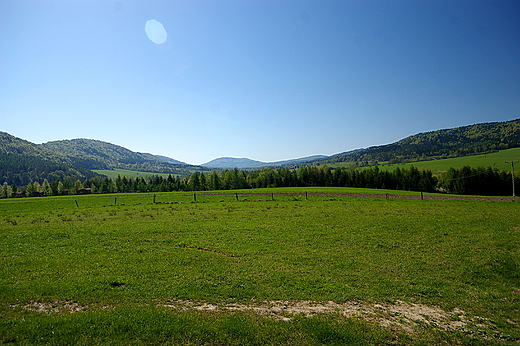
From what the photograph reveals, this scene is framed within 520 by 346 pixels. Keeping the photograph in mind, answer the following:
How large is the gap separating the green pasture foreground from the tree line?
90247mm

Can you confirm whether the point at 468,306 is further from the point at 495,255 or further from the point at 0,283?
the point at 0,283

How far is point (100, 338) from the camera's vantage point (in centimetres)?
671

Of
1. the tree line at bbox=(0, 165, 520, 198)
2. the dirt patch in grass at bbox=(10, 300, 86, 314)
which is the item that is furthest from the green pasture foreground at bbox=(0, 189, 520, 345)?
the tree line at bbox=(0, 165, 520, 198)

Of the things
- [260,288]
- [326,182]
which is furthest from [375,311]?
[326,182]

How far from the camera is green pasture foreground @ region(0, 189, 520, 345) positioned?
7324mm

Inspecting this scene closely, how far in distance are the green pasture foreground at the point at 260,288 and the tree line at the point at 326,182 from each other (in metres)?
90.2

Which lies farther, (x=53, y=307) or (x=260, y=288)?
(x=260, y=288)

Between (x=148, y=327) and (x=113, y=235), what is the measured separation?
15.1m

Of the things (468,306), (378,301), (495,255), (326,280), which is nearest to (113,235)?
(326,280)

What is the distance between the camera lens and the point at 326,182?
122312 mm

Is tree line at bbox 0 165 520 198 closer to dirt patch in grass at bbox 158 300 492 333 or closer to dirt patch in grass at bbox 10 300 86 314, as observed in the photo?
dirt patch in grass at bbox 158 300 492 333

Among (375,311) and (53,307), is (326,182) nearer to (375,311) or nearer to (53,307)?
(375,311)

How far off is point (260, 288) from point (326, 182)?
380 feet

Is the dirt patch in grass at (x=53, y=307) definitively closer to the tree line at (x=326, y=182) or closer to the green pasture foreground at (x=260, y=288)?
the green pasture foreground at (x=260, y=288)
